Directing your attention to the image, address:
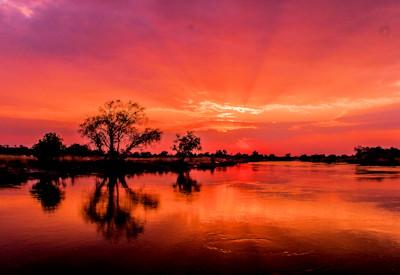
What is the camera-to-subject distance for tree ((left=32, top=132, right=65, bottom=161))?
7016cm

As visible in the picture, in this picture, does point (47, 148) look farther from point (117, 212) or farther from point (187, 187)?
point (117, 212)

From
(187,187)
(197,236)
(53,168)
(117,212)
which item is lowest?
(197,236)

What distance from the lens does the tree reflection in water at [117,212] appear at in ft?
60.0

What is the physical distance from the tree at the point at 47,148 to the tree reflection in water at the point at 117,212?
40622 mm

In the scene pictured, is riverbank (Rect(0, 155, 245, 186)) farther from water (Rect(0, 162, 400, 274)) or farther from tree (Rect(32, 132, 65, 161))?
water (Rect(0, 162, 400, 274))

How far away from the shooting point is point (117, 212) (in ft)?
78.6

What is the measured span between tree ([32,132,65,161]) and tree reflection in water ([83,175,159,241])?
1599 inches

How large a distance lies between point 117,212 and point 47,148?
172ft

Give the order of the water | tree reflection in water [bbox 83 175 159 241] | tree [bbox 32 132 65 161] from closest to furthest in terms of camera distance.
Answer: the water → tree reflection in water [bbox 83 175 159 241] → tree [bbox 32 132 65 161]

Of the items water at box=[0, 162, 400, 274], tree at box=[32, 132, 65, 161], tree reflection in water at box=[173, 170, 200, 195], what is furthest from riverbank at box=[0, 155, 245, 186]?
water at box=[0, 162, 400, 274]

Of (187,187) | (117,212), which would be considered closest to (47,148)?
(187,187)

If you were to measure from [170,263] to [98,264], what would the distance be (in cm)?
254

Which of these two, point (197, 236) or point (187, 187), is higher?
point (187, 187)

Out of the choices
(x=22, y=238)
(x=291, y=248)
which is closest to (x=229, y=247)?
(x=291, y=248)
